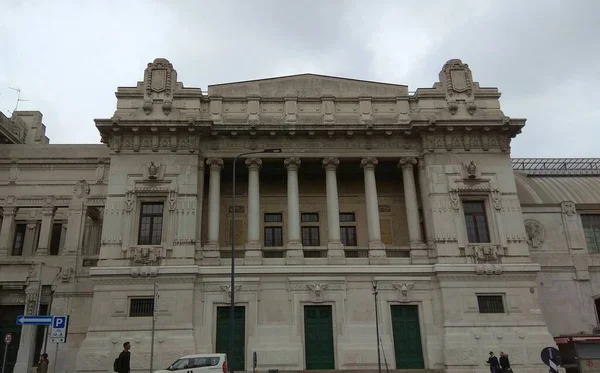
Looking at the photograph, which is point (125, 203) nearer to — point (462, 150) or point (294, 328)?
point (294, 328)

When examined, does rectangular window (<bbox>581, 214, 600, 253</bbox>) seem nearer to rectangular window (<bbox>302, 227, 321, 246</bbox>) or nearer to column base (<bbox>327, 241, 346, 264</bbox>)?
column base (<bbox>327, 241, 346, 264</bbox>)

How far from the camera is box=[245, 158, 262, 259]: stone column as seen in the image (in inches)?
1131

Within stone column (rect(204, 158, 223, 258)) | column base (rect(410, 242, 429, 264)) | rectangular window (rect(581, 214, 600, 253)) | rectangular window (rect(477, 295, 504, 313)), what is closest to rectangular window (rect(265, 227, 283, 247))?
stone column (rect(204, 158, 223, 258))

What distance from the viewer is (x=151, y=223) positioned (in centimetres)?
2905

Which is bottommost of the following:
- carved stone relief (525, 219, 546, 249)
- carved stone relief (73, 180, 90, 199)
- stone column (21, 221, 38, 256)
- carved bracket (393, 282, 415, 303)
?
carved bracket (393, 282, 415, 303)

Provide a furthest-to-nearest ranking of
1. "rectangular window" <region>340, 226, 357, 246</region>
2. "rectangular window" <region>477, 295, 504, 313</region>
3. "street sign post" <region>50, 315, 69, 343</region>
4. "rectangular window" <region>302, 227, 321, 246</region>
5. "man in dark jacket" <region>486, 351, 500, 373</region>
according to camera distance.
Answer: "rectangular window" <region>340, 226, 357, 246</region> → "rectangular window" <region>302, 227, 321, 246</region> → "rectangular window" <region>477, 295, 504, 313</region> → "man in dark jacket" <region>486, 351, 500, 373</region> → "street sign post" <region>50, 315, 69, 343</region>

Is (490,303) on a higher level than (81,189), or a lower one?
lower

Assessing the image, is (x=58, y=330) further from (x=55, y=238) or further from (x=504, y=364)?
(x=504, y=364)

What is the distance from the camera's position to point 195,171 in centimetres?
2956

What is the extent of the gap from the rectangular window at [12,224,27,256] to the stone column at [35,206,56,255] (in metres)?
3.54

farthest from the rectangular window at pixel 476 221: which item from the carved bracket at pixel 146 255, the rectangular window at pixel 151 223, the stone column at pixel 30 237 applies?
the stone column at pixel 30 237

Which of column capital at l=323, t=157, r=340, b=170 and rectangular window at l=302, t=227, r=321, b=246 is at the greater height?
column capital at l=323, t=157, r=340, b=170

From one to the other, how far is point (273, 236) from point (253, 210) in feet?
10.3

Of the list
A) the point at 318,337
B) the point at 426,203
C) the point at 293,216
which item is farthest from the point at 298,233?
the point at 426,203
